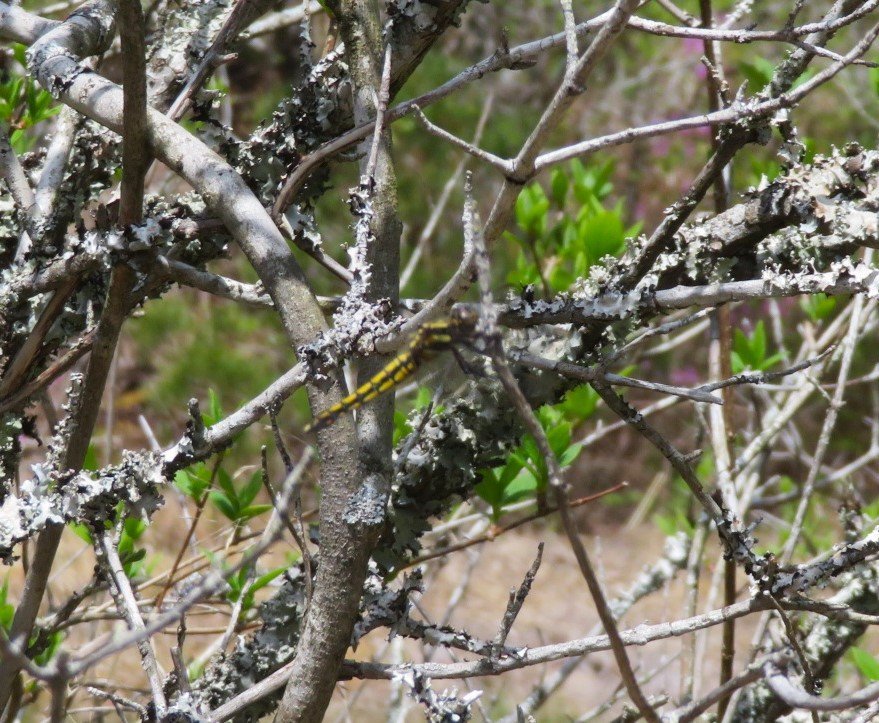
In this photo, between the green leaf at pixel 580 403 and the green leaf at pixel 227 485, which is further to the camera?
the green leaf at pixel 580 403

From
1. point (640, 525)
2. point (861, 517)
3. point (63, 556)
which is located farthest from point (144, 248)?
point (640, 525)

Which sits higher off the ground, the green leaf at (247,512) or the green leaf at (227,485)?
the green leaf at (227,485)

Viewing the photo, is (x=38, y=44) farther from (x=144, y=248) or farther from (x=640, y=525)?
(x=640, y=525)

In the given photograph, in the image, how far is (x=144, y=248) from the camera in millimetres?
1026

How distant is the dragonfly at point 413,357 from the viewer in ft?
2.89

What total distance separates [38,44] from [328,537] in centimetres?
71

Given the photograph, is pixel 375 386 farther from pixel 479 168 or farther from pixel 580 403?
pixel 479 168

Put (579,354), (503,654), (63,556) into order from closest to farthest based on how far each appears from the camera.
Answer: (503,654) < (579,354) < (63,556)

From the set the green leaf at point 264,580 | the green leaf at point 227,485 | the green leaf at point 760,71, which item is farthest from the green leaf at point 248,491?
the green leaf at point 760,71

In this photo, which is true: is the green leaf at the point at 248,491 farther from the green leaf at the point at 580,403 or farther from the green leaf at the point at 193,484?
the green leaf at the point at 580,403

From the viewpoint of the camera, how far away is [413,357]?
36.1 inches

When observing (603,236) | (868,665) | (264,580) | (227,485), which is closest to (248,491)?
(227,485)

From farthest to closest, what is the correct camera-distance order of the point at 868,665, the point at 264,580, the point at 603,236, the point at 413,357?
the point at 603,236 < the point at 264,580 < the point at 868,665 < the point at 413,357

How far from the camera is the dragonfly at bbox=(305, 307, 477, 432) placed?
881mm
